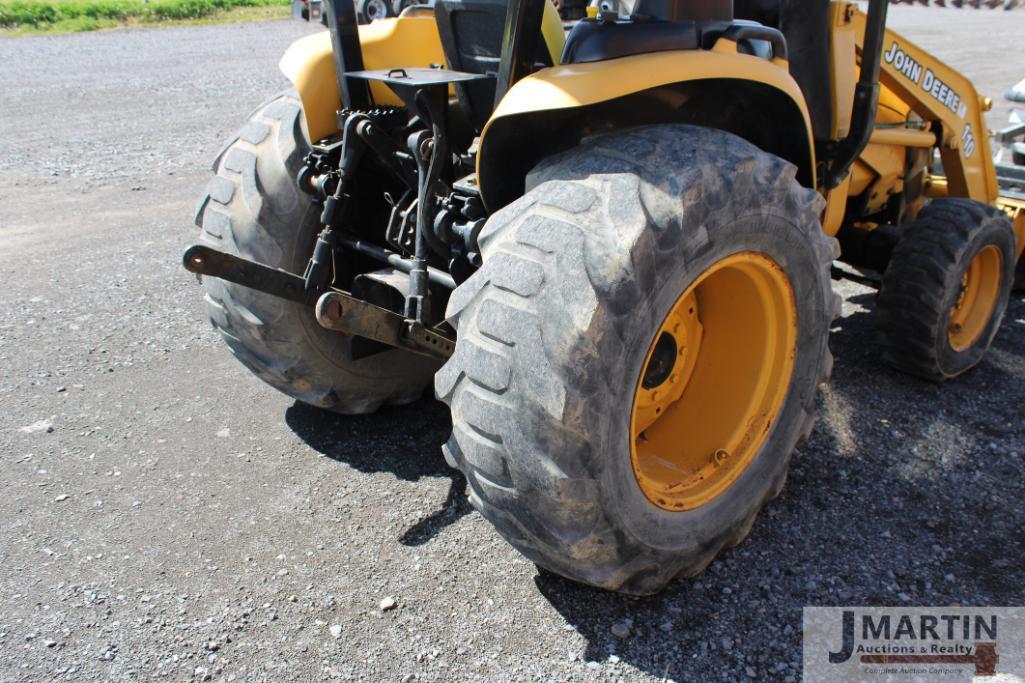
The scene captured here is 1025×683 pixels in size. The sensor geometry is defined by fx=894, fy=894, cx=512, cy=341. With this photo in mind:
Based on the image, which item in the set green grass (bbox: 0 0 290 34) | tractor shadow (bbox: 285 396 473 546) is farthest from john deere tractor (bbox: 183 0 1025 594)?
green grass (bbox: 0 0 290 34)

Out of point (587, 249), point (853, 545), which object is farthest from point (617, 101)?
point (853, 545)

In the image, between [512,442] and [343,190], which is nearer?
[512,442]

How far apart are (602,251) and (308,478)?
69.7 inches

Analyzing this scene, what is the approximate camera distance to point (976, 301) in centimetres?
434

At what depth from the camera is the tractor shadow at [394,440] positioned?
11.0 feet

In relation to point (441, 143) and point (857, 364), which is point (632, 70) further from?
point (857, 364)

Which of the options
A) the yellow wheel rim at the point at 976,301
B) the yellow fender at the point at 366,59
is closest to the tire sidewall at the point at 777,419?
the yellow fender at the point at 366,59

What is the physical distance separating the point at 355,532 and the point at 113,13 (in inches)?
915

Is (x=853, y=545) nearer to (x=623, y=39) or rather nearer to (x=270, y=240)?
(x=623, y=39)

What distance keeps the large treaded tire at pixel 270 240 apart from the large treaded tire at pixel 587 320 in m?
1.18

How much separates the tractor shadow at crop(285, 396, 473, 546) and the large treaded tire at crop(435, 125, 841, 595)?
2.86 ft

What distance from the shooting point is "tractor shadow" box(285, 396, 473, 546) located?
3.34m

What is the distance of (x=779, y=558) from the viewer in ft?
9.64

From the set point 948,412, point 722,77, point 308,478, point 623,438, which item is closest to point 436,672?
point 623,438
